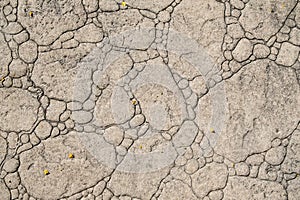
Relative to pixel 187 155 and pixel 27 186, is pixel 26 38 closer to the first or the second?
pixel 27 186

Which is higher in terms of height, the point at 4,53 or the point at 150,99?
the point at 4,53

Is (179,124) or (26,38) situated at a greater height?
(26,38)

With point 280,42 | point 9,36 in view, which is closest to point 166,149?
point 280,42

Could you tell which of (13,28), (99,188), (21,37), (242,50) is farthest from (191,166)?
(13,28)

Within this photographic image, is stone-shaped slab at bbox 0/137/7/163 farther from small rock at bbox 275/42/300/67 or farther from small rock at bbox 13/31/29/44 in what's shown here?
small rock at bbox 275/42/300/67

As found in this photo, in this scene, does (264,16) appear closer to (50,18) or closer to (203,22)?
(203,22)

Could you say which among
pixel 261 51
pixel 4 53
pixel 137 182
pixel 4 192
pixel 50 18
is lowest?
pixel 4 192

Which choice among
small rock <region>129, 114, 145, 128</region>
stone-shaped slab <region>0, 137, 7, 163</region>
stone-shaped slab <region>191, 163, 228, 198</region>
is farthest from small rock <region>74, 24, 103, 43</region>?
stone-shaped slab <region>191, 163, 228, 198</region>
